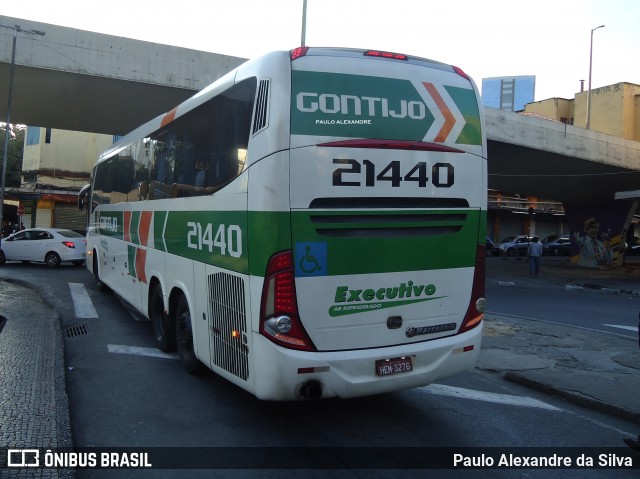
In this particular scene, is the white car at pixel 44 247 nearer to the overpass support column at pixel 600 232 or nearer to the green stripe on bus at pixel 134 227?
the green stripe on bus at pixel 134 227

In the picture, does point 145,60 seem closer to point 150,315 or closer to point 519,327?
point 150,315

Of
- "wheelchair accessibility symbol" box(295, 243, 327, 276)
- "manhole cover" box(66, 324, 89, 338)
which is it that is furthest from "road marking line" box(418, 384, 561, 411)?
"manhole cover" box(66, 324, 89, 338)

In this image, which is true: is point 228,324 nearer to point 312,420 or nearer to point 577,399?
point 312,420

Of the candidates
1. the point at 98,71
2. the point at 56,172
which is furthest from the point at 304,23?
the point at 56,172

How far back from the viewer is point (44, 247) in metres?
20.2

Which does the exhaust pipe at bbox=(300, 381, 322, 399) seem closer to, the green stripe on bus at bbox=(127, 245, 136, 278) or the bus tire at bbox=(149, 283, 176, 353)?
the bus tire at bbox=(149, 283, 176, 353)

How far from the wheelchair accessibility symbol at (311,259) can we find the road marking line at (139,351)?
3764mm

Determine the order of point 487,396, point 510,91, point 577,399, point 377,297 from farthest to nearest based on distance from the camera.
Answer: point 510,91
point 487,396
point 577,399
point 377,297

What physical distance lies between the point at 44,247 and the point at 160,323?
14935mm

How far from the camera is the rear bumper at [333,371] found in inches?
172

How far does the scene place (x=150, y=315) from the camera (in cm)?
805

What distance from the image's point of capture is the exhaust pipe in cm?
443

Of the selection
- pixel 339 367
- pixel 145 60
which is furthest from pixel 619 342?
pixel 145 60

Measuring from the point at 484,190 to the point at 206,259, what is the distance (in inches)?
116
